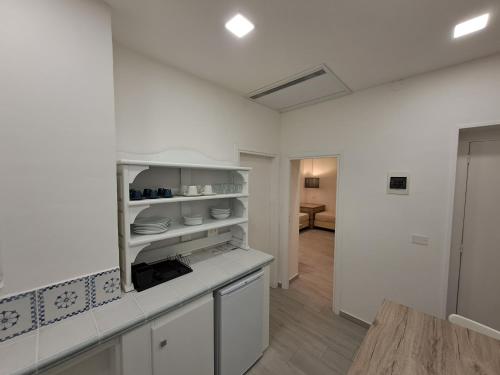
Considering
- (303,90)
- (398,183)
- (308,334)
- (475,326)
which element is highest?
(303,90)

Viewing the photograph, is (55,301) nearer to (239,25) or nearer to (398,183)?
(239,25)

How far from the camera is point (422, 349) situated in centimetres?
98

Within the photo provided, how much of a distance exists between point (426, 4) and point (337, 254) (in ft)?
7.54

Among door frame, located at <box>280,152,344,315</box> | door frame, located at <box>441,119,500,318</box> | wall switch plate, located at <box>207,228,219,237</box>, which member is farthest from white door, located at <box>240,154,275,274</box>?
door frame, located at <box>441,119,500,318</box>

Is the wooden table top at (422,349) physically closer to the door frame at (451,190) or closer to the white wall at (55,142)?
the door frame at (451,190)

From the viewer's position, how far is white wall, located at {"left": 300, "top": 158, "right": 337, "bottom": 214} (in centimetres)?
669

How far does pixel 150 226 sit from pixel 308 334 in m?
2.05

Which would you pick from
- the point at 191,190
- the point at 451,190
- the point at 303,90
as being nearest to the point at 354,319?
the point at 451,190

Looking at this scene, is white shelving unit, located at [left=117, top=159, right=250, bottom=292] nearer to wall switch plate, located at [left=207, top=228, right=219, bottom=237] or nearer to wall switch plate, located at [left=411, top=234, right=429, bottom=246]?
wall switch plate, located at [left=207, top=228, right=219, bottom=237]

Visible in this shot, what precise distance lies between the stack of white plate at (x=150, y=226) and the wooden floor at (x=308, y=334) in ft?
4.92

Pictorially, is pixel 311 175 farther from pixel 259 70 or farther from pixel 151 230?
pixel 151 230

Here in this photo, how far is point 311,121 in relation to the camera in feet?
8.52

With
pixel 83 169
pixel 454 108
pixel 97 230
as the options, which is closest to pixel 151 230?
pixel 97 230

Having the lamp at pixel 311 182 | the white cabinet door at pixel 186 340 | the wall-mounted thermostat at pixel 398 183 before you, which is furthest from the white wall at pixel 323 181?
the white cabinet door at pixel 186 340
